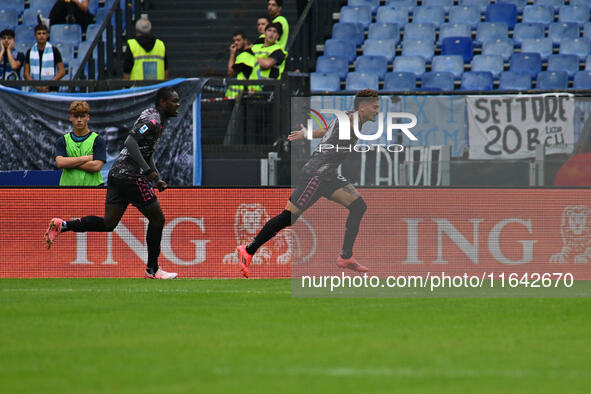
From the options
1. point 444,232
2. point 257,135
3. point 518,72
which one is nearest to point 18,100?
point 257,135

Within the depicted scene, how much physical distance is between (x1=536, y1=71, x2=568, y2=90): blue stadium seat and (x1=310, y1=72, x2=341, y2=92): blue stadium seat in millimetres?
3580

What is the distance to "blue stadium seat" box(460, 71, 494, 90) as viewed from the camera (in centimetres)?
1925

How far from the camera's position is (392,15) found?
71.5ft

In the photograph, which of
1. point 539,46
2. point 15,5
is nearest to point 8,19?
point 15,5

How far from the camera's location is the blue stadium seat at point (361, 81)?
19375 mm

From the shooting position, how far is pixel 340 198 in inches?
465

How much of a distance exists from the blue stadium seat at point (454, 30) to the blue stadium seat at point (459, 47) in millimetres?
198

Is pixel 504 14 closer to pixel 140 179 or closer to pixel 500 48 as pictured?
pixel 500 48

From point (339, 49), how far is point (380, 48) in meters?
0.79

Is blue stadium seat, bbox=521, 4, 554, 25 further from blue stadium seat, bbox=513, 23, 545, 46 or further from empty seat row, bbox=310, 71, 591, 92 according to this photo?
empty seat row, bbox=310, 71, 591, 92

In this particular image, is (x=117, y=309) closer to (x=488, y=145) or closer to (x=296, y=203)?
(x=296, y=203)

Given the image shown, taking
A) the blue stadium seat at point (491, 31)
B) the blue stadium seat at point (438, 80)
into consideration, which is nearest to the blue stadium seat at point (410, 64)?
the blue stadium seat at point (438, 80)

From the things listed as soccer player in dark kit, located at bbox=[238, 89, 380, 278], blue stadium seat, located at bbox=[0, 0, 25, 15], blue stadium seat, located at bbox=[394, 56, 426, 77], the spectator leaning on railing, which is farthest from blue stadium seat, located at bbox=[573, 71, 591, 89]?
blue stadium seat, located at bbox=[0, 0, 25, 15]

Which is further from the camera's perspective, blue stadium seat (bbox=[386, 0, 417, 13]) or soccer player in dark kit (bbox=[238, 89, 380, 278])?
blue stadium seat (bbox=[386, 0, 417, 13])
